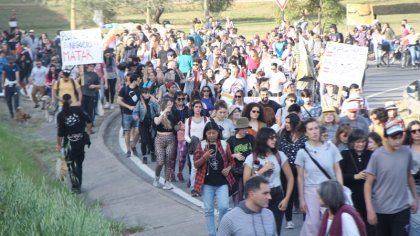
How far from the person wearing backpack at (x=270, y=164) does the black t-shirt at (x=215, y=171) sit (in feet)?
3.50

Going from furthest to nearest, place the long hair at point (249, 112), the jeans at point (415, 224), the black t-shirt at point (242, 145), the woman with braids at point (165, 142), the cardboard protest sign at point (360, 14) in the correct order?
the cardboard protest sign at point (360, 14)
the woman with braids at point (165, 142)
the long hair at point (249, 112)
the black t-shirt at point (242, 145)
the jeans at point (415, 224)

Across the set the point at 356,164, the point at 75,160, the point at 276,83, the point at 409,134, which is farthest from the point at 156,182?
the point at 276,83

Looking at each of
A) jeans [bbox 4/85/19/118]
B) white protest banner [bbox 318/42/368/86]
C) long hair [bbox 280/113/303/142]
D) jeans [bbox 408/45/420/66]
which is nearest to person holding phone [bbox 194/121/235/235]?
long hair [bbox 280/113/303/142]

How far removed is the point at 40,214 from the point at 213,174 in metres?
2.57

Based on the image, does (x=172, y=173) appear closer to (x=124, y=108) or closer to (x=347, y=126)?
(x=124, y=108)

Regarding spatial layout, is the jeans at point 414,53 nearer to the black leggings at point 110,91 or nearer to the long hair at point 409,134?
the black leggings at point 110,91

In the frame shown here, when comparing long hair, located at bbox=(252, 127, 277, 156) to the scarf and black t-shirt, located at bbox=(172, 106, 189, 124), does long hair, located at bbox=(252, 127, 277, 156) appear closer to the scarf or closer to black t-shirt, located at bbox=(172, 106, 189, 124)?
the scarf

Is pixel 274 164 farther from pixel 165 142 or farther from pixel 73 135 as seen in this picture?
pixel 73 135

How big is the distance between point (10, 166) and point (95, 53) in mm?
7083

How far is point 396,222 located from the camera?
10.4 meters

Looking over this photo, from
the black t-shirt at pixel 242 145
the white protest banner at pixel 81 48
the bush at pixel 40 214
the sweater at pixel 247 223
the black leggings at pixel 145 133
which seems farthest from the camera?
the white protest banner at pixel 81 48

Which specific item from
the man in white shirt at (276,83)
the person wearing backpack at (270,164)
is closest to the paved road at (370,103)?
the person wearing backpack at (270,164)

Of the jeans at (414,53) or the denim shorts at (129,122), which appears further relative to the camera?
the jeans at (414,53)

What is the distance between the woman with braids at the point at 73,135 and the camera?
631 inches
